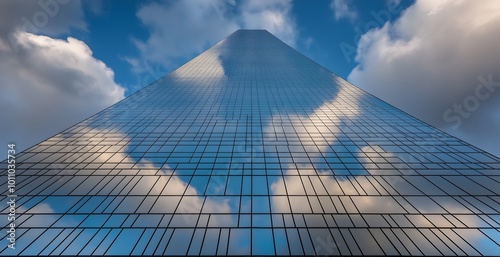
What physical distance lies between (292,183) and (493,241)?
1644 centimetres

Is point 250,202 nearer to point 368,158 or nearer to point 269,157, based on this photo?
point 269,157

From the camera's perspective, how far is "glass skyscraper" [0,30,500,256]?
21.3 m

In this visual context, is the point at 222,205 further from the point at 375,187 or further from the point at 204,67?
the point at 204,67

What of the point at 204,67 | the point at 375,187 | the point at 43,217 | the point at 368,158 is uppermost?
the point at 204,67

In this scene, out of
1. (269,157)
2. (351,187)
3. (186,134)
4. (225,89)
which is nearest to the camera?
(351,187)

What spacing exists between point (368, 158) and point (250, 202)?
17231 millimetres

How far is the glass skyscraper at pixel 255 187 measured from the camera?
70.0ft

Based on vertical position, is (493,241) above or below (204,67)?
below

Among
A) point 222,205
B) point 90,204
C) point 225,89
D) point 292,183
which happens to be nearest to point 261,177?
point 292,183

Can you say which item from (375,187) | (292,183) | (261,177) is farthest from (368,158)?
(261,177)

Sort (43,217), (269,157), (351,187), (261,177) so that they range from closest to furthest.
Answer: (43,217) < (351,187) < (261,177) < (269,157)

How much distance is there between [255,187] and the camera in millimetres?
27969

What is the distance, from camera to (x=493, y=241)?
840 inches

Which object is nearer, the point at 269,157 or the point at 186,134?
the point at 269,157
